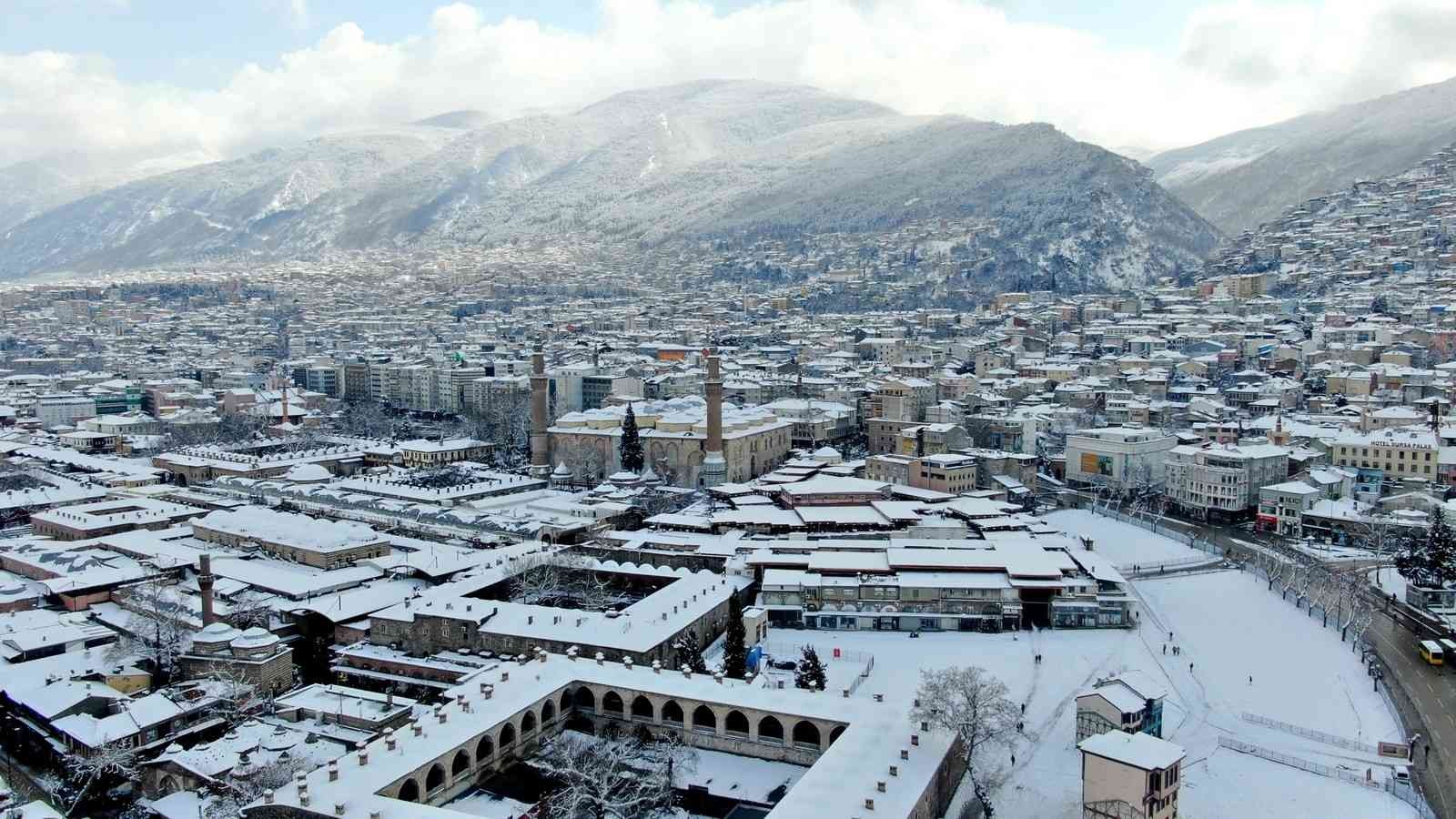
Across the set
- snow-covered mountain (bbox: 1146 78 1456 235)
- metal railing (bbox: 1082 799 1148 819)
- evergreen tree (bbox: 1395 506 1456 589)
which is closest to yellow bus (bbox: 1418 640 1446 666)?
evergreen tree (bbox: 1395 506 1456 589)

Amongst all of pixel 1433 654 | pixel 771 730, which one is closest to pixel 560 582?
pixel 771 730

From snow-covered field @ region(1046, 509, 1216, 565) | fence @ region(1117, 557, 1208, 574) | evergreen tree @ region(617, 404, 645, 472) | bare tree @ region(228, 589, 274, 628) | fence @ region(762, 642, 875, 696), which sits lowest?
fence @ region(762, 642, 875, 696)

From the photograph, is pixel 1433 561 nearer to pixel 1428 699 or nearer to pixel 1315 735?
pixel 1428 699

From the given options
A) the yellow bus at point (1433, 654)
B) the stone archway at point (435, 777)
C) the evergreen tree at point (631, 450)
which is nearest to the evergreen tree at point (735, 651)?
the stone archway at point (435, 777)

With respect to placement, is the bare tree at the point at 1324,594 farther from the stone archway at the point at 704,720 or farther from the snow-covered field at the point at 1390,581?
the stone archway at the point at 704,720

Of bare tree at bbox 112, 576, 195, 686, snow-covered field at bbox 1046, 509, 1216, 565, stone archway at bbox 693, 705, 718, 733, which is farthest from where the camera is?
snow-covered field at bbox 1046, 509, 1216, 565

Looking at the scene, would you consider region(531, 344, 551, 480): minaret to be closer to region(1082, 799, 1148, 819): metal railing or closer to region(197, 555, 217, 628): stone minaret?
region(197, 555, 217, 628): stone minaret
